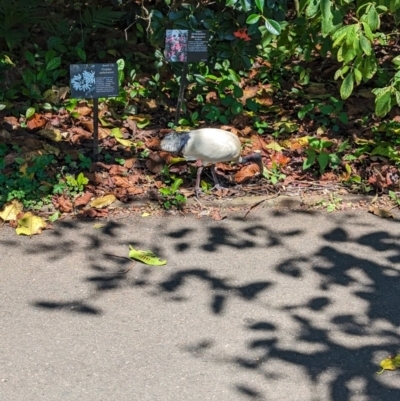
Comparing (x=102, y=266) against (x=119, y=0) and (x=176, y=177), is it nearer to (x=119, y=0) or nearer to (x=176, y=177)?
(x=176, y=177)

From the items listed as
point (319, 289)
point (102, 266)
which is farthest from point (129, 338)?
point (319, 289)

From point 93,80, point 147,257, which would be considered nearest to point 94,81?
point 93,80

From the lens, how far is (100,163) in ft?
19.2

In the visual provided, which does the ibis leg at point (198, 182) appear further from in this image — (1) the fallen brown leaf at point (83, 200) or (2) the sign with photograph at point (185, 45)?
(2) the sign with photograph at point (185, 45)

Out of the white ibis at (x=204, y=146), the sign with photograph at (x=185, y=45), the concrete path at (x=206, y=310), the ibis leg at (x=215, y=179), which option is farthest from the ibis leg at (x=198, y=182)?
the sign with photograph at (x=185, y=45)

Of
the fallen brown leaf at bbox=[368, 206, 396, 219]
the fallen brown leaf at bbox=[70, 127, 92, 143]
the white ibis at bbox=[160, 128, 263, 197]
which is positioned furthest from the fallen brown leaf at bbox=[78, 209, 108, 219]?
the fallen brown leaf at bbox=[368, 206, 396, 219]

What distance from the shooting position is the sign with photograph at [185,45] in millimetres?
6051

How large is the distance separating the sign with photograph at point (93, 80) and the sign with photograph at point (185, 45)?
0.63 metres

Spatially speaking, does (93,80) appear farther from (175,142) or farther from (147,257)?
(147,257)

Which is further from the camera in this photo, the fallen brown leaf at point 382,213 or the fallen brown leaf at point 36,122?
the fallen brown leaf at point 36,122

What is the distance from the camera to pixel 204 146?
5352 millimetres

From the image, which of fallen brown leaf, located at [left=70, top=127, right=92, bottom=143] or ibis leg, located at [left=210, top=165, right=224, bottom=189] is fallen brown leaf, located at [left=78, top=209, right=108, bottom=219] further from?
fallen brown leaf, located at [left=70, top=127, right=92, bottom=143]

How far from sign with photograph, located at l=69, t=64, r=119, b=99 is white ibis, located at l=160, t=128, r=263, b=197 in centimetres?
61

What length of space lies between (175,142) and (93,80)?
30.8 inches
